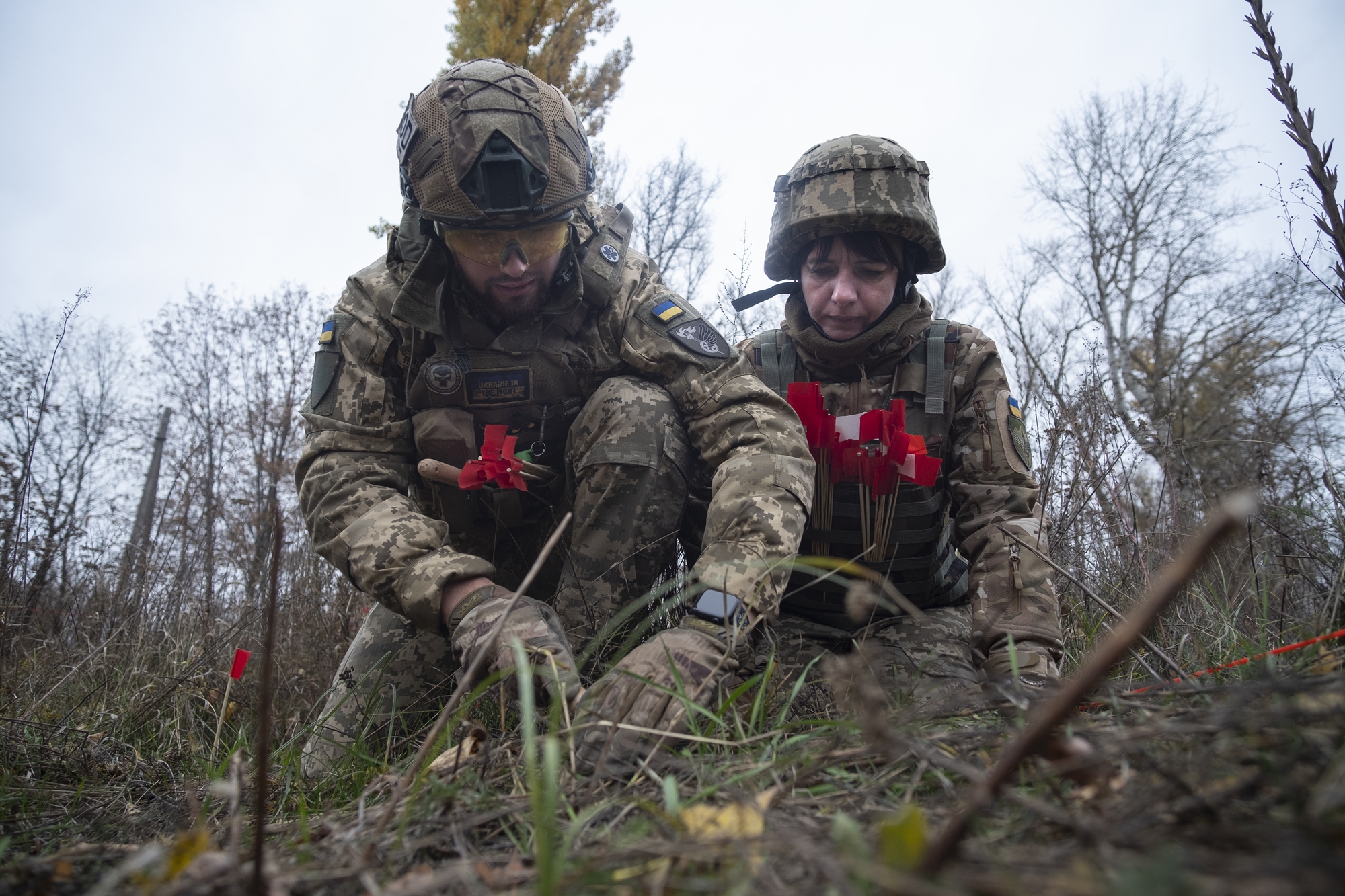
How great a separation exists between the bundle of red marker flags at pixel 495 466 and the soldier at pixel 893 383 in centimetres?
102

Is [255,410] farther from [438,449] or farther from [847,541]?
[847,541]

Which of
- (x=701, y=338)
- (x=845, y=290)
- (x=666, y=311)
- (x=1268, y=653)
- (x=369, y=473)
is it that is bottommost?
(x=1268, y=653)

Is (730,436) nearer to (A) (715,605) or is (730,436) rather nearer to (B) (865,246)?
(A) (715,605)

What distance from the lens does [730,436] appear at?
2.41 m

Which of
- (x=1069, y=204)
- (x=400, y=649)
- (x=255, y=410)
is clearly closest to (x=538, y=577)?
(x=400, y=649)

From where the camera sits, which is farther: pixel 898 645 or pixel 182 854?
pixel 898 645

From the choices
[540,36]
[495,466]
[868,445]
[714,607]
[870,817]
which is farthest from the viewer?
[540,36]

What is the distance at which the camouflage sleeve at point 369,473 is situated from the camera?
6.80 ft

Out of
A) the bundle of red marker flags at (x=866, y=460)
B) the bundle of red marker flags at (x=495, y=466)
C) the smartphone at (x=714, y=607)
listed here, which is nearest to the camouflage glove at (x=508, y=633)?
the smartphone at (x=714, y=607)

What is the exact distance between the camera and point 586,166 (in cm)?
260

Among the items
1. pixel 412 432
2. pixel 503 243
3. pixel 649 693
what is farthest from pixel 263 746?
pixel 412 432

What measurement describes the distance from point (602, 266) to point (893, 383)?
1108mm

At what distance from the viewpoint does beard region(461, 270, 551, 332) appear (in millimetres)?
2537

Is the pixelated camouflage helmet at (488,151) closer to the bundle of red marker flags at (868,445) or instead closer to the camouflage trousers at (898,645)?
the bundle of red marker flags at (868,445)
